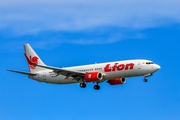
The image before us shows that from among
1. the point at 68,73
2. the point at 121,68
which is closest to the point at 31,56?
the point at 68,73

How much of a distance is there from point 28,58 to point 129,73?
31.3 metres

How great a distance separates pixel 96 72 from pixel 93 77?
4.77 feet

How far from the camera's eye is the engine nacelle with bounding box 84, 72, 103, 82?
12374 centimetres

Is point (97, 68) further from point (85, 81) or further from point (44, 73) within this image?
point (44, 73)

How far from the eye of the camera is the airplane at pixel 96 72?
12119cm

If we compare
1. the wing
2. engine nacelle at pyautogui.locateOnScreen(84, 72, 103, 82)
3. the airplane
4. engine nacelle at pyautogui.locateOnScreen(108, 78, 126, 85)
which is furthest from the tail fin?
engine nacelle at pyautogui.locateOnScreen(84, 72, 103, 82)

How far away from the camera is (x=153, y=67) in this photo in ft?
398

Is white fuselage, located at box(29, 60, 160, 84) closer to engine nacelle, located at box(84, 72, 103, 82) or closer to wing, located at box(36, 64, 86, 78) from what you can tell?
engine nacelle, located at box(84, 72, 103, 82)

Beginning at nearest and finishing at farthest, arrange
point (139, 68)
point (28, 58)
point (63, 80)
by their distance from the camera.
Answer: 1. point (139, 68)
2. point (63, 80)
3. point (28, 58)

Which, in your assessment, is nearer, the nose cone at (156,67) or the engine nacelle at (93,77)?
the nose cone at (156,67)

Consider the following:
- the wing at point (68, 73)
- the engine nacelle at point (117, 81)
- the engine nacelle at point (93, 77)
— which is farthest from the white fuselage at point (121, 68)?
the engine nacelle at point (117, 81)

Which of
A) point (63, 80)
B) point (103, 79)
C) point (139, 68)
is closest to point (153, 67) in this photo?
point (139, 68)

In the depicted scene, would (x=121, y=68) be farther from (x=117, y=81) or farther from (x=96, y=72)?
(x=117, y=81)

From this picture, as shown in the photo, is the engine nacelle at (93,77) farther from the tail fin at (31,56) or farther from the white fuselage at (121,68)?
the tail fin at (31,56)
